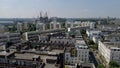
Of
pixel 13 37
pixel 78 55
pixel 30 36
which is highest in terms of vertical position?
pixel 13 37

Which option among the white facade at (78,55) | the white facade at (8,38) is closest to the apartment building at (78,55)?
Result: the white facade at (78,55)

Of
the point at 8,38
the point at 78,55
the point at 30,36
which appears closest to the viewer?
→ the point at 78,55

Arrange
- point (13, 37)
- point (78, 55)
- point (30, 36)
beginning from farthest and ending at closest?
1. point (30, 36)
2. point (13, 37)
3. point (78, 55)

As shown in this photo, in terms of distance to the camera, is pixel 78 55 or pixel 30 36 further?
pixel 30 36

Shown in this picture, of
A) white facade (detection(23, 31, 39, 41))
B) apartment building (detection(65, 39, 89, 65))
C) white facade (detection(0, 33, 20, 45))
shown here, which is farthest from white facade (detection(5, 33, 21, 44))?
apartment building (detection(65, 39, 89, 65))

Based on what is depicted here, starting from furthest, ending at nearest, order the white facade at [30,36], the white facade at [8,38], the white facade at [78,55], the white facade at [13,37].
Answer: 1. the white facade at [30,36]
2. the white facade at [13,37]
3. the white facade at [8,38]
4. the white facade at [78,55]

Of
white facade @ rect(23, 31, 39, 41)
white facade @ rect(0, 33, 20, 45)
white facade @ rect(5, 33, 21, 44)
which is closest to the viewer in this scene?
white facade @ rect(0, 33, 20, 45)

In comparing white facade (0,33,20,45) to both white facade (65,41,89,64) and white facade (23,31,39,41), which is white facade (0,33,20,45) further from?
white facade (65,41,89,64)

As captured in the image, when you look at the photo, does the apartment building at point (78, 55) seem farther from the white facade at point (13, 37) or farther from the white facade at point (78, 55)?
the white facade at point (13, 37)

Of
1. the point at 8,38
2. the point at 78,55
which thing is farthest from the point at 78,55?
the point at 8,38

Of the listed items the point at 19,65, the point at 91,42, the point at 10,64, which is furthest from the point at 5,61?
the point at 91,42

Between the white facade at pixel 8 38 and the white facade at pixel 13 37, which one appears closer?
the white facade at pixel 8 38

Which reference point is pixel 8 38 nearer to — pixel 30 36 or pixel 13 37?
pixel 13 37
